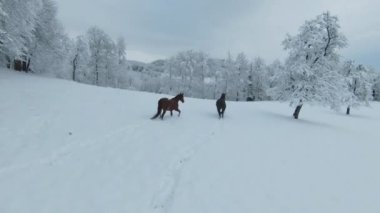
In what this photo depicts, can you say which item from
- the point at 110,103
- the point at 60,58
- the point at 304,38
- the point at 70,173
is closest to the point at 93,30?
the point at 60,58

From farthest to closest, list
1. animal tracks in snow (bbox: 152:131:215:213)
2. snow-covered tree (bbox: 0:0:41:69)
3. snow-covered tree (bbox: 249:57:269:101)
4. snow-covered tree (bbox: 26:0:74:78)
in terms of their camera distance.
A: 1. snow-covered tree (bbox: 249:57:269:101)
2. snow-covered tree (bbox: 26:0:74:78)
3. snow-covered tree (bbox: 0:0:41:69)
4. animal tracks in snow (bbox: 152:131:215:213)

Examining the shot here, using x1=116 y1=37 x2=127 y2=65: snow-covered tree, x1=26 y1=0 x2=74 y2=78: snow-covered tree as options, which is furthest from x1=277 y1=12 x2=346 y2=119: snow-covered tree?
x1=116 y1=37 x2=127 y2=65: snow-covered tree

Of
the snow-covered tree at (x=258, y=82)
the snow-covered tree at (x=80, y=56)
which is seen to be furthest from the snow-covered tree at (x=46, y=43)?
the snow-covered tree at (x=258, y=82)

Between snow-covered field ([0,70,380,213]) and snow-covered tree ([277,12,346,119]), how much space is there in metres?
5.48

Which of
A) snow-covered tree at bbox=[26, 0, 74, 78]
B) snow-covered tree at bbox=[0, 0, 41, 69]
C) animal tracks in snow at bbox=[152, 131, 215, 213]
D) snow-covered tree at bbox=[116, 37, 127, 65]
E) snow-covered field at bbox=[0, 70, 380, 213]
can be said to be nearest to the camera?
animal tracks in snow at bbox=[152, 131, 215, 213]

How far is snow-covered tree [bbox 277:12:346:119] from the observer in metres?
19.4

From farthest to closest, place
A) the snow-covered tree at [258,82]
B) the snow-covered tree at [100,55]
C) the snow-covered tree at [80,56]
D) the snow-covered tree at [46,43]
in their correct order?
the snow-covered tree at [258,82] < the snow-covered tree at [100,55] < the snow-covered tree at [80,56] < the snow-covered tree at [46,43]

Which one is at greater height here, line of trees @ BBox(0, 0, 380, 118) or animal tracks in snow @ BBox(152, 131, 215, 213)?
line of trees @ BBox(0, 0, 380, 118)

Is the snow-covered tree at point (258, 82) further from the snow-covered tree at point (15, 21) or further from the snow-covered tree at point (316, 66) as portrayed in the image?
the snow-covered tree at point (15, 21)

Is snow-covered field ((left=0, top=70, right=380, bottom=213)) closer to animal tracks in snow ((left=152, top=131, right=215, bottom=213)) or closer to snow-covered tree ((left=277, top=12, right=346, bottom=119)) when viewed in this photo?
animal tracks in snow ((left=152, top=131, right=215, bottom=213))

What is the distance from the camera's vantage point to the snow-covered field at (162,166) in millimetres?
6289

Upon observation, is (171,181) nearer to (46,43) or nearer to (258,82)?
(46,43)

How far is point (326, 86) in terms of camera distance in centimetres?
1953

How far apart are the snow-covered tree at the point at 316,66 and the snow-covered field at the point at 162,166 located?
216 inches
